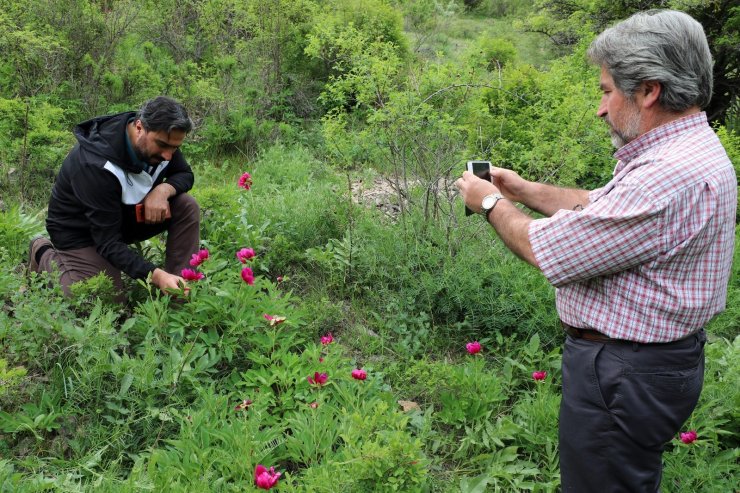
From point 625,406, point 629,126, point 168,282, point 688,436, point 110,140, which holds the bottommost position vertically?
point 688,436

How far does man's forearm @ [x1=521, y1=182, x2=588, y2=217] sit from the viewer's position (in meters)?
2.68

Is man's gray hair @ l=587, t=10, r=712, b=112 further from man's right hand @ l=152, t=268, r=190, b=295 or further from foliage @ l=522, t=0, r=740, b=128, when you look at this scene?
foliage @ l=522, t=0, r=740, b=128

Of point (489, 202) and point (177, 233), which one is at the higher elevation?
point (489, 202)

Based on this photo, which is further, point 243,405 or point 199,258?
point 199,258

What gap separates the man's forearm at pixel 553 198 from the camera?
268 centimetres

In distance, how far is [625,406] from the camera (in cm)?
204

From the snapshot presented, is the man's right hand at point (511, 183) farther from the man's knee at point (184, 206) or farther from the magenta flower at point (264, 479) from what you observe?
the man's knee at point (184, 206)

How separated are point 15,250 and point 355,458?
Result: 9.54ft

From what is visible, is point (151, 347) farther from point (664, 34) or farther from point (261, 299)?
point (664, 34)

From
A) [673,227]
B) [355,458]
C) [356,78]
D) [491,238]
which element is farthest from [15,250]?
[673,227]

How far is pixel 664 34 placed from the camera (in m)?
1.94

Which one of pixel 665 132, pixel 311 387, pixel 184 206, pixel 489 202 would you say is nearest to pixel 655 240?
pixel 665 132

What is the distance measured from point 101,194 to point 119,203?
0.13 metres

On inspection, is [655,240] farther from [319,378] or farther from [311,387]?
[311,387]
